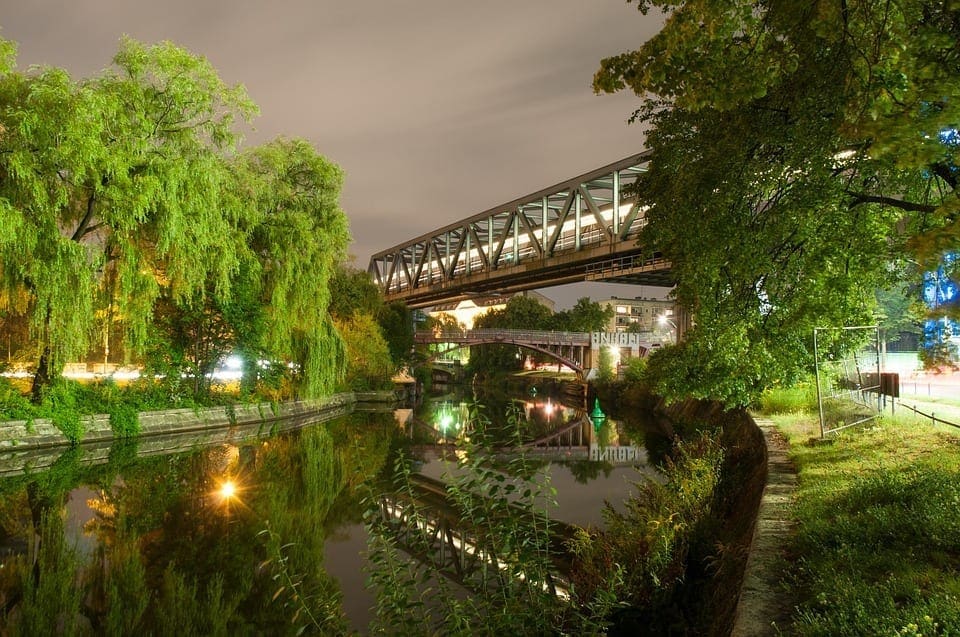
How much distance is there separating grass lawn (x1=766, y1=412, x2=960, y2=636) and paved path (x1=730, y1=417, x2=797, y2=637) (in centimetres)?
14

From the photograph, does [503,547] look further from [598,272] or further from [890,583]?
[598,272]

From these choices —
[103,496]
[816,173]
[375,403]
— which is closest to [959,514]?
[816,173]

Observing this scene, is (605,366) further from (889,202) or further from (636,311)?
(636,311)

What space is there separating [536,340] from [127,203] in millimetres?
43556

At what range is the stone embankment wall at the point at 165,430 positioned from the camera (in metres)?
16.7

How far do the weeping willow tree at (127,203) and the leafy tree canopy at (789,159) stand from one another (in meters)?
14.2

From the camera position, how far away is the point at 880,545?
5602 millimetres

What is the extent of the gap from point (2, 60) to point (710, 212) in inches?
747

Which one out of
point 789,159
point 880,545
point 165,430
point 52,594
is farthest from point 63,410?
point 880,545

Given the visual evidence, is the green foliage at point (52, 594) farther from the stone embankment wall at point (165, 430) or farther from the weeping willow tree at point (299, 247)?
the weeping willow tree at point (299, 247)

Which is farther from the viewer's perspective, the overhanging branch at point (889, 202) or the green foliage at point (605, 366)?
the green foliage at point (605, 366)

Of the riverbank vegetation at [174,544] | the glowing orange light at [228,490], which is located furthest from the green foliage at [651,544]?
the glowing orange light at [228,490]

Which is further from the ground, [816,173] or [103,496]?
[816,173]

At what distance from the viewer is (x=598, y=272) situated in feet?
128
